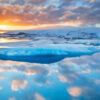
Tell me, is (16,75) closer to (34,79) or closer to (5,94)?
(34,79)

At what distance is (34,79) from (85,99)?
1.76 meters

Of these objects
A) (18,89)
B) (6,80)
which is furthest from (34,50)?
(18,89)

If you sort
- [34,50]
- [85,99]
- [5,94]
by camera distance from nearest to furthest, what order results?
[85,99] < [5,94] < [34,50]

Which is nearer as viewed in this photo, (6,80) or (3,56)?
(6,80)

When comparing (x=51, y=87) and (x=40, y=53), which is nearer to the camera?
(x=51, y=87)

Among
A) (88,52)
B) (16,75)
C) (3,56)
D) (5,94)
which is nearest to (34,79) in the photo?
(16,75)

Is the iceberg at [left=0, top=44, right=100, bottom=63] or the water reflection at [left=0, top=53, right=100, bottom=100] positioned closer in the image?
the water reflection at [left=0, top=53, right=100, bottom=100]

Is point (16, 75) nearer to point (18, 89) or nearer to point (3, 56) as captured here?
point (18, 89)

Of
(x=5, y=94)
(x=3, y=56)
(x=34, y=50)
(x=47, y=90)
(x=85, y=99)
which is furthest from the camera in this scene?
(x=34, y=50)

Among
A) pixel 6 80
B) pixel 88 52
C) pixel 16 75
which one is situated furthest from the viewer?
pixel 88 52

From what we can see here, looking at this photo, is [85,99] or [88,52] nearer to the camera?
[85,99]

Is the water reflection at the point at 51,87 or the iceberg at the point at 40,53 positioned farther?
the iceberg at the point at 40,53

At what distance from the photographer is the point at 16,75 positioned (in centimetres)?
446

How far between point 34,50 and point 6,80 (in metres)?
4.72
